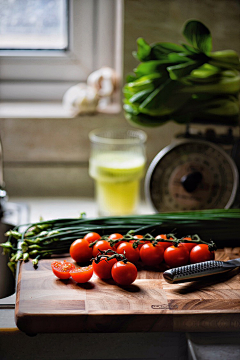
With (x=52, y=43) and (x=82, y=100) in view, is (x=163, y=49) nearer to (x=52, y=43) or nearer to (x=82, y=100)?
(x=82, y=100)

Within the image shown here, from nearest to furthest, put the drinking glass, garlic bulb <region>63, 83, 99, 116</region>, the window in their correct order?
the drinking glass → garlic bulb <region>63, 83, 99, 116</region> → the window

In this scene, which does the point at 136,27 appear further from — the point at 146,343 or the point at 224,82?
the point at 146,343

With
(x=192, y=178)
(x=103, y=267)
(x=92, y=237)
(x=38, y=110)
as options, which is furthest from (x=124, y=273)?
(x=38, y=110)

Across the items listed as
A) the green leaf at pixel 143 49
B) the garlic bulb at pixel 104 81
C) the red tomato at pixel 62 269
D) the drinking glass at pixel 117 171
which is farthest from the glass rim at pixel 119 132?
the red tomato at pixel 62 269

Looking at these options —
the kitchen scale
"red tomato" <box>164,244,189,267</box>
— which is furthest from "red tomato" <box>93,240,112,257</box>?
the kitchen scale

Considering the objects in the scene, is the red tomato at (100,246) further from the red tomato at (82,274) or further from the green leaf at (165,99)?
the green leaf at (165,99)

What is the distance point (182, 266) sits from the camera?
984 mm

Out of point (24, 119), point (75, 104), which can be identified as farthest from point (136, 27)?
point (24, 119)

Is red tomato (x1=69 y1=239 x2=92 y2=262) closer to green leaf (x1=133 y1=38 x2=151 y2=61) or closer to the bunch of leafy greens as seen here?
the bunch of leafy greens

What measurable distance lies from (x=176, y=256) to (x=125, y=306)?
0.63 feet

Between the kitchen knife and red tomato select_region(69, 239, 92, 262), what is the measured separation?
191 mm

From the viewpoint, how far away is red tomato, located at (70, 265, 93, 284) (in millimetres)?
955

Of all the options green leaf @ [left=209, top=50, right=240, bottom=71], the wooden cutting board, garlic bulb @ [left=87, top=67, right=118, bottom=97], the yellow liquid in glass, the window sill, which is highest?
green leaf @ [left=209, top=50, right=240, bottom=71]

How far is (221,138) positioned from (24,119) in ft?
2.18
